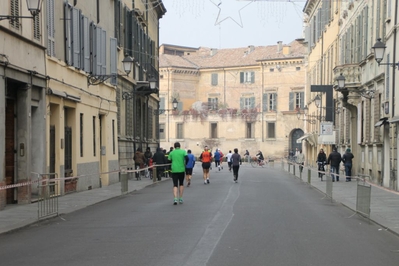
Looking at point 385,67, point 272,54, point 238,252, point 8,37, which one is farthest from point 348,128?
point 272,54

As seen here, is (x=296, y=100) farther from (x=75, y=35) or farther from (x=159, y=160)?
(x=75, y=35)

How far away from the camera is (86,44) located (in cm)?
2630

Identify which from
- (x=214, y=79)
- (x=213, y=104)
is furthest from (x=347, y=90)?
(x=214, y=79)

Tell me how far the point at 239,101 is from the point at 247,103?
135 cm

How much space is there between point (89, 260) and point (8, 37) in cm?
991

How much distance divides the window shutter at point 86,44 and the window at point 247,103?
211 feet

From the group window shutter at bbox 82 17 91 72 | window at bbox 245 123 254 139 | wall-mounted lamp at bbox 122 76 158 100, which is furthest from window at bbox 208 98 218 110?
window shutter at bbox 82 17 91 72

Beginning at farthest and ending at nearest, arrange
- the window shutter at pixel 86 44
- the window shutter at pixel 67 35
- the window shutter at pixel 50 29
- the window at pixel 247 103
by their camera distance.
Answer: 1. the window at pixel 247 103
2. the window shutter at pixel 86 44
3. the window shutter at pixel 67 35
4. the window shutter at pixel 50 29

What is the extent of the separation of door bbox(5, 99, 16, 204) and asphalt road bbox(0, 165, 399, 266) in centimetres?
240

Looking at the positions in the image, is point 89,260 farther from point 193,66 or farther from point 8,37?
point 193,66

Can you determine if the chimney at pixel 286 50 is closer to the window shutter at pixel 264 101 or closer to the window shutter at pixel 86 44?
the window shutter at pixel 264 101

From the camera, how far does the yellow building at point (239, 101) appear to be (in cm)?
8644

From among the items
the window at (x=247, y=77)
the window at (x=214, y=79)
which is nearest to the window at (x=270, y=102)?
the window at (x=247, y=77)

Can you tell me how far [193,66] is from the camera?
94.6 meters
